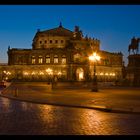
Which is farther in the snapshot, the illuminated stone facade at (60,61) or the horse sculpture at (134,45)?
the illuminated stone facade at (60,61)

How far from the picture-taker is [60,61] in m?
114

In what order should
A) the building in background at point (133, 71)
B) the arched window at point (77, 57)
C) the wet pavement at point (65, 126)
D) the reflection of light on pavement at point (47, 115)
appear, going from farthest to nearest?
the arched window at point (77, 57) < the building in background at point (133, 71) < the reflection of light on pavement at point (47, 115) < the wet pavement at point (65, 126)

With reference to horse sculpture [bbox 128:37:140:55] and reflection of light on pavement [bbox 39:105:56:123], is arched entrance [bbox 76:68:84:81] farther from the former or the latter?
reflection of light on pavement [bbox 39:105:56:123]

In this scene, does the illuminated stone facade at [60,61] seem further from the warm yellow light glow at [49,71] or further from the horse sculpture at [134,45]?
the horse sculpture at [134,45]

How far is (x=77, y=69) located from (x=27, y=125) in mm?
99208

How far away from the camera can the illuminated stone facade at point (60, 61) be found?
11219 cm

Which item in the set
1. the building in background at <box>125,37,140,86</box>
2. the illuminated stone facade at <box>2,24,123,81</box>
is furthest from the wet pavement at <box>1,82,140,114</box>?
the illuminated stone facade at <box>2,24,123,81</box>

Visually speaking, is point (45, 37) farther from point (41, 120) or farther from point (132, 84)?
point (41, 120)

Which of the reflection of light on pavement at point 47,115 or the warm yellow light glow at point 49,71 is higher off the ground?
the warm yellow light glow at point 49,71

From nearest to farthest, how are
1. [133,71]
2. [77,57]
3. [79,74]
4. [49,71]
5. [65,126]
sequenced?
[65,126], [133,71], [79,74], [49,71], [77,57]

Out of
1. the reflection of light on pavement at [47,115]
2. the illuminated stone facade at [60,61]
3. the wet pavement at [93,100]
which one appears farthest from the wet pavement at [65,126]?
the illuminated stone facade at [60,61]

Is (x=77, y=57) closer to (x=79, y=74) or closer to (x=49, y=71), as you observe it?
(x=79, y=74)

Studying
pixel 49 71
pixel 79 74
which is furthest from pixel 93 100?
pixel 49 71
